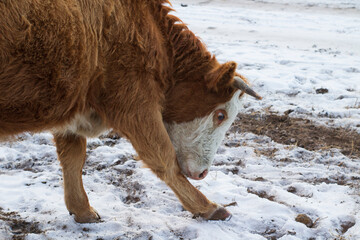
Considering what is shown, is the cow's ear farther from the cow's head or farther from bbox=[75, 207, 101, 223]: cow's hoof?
bbox=[75, 207, 101, 223]: cow's hoof

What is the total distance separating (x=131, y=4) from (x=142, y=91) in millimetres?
697

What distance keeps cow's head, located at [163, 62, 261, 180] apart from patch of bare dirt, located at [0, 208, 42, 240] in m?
1.40

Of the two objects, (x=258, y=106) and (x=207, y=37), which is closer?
(x=258, y=106)

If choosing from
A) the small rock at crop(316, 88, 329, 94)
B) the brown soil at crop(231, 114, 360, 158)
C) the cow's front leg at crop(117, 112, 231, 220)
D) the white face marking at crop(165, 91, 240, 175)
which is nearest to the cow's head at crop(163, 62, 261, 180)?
the white face marking at crop(165, 91, 240, 175)

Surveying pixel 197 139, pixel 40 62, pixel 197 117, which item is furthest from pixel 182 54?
pixel 40 62

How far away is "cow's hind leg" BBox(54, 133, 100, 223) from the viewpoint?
376 centimetres

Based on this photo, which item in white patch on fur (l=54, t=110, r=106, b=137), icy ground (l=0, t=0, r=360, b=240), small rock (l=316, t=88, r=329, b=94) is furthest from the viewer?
small rock (l=316, t=88, r=329, b=94)

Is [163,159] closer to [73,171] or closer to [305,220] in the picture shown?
[73,171]

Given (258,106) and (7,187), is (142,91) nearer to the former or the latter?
(7,187)

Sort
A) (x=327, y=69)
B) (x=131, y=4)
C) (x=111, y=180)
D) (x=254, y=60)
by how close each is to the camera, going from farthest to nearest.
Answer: (x=254, y=60)
(x=327, y=69)
(x=111, y=180)
(x=131, y=4)

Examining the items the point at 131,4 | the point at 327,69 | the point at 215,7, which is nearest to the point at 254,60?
the point at 327,69

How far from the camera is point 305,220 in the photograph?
373cm

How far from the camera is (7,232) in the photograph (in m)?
3.41

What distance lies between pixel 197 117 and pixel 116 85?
2.84 ft
